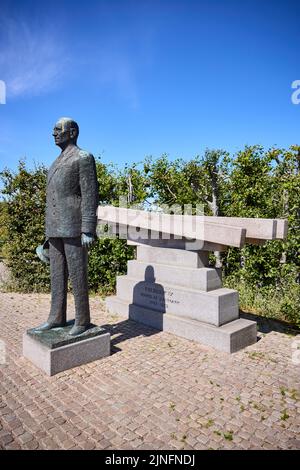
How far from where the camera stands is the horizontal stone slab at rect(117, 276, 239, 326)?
18.7 ft

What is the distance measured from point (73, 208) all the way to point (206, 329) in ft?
10.1

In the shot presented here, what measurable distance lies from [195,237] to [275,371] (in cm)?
245

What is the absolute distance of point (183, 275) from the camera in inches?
248

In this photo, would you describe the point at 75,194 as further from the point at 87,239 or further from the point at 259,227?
the point at 259,227

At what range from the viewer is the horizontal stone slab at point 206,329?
17.9ft

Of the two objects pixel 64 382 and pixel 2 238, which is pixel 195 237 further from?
pixel 2 238

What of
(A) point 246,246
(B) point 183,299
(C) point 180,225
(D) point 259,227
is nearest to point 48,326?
(B) point 183,299

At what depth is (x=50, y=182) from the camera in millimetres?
4871

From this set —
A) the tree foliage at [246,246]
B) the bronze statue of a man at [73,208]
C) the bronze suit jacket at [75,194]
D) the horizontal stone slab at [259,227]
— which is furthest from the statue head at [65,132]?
the tree foliage at [246,246]

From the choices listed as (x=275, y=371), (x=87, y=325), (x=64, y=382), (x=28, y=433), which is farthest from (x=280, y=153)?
(x=28, y=433)

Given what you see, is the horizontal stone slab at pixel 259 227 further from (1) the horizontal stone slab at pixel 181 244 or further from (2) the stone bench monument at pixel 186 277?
(1) the horizontal stone slab at pixel 181 244

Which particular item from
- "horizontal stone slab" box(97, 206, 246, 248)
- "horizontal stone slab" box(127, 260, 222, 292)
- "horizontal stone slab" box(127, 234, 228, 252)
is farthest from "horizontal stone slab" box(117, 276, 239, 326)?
"horizontal stone slab" box(97, 206, 246, 248)

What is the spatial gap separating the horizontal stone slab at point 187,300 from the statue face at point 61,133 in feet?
11.1

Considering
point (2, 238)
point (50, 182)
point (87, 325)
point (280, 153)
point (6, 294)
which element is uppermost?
point (280, 153)
